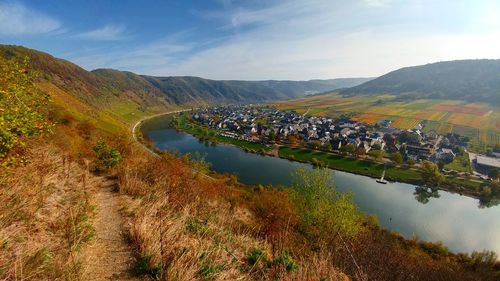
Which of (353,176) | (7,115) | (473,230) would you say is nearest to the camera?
(7,115)

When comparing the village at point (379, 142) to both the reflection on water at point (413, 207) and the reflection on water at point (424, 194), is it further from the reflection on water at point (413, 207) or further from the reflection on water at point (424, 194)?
the reflection on water at point (413, 207)

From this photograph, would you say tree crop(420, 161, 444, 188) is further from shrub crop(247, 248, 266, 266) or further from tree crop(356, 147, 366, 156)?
shrub crop(247, 248, 266, 266)

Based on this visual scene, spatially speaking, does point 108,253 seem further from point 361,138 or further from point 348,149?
point 361,138

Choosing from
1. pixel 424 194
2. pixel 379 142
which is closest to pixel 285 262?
pixel 424 194

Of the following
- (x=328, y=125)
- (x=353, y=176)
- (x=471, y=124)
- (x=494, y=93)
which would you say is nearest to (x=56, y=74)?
(x=328, y=125)

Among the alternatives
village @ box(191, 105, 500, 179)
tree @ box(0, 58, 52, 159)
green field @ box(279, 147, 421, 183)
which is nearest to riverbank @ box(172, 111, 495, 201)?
green field @ box(279, 147, 421, 183)

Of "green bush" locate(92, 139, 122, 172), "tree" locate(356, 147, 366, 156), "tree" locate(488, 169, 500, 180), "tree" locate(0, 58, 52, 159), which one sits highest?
"tree" locate(0, 58, 52, 159)

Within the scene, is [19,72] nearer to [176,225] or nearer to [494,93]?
[176,225]
